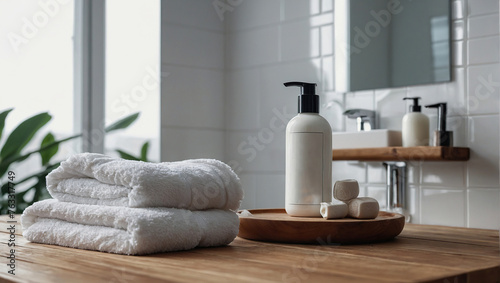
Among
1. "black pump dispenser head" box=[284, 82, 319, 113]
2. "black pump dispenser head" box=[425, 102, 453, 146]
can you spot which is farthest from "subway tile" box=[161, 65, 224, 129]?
"black pump dispenser head" box=[284, 82, 319, 113]

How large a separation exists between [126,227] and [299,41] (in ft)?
4.41

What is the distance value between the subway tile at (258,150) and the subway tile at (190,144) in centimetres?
5

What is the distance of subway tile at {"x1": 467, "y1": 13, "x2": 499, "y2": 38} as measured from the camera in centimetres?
152

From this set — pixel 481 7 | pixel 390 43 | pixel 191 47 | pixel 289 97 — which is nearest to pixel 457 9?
pixel 481 7

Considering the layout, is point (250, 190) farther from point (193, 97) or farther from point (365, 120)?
point (365, 120)

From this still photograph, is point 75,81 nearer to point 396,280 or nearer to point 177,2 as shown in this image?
point 177,2

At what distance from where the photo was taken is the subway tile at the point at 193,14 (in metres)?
2.15

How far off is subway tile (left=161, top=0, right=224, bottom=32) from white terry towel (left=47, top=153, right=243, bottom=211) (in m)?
1.29

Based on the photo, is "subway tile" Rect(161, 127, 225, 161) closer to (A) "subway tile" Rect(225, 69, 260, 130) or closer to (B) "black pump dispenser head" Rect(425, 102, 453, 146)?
(A) "subway tile" Rect(225, 69, 260, 130)

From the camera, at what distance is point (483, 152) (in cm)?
152

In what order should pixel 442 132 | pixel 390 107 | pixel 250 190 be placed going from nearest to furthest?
pixel 442 132, pixel 390 107, pixel 250 190

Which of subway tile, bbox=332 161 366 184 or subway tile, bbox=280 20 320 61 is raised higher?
subway tile, bbox=280 20 320 61

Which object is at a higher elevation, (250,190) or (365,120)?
(365,120)

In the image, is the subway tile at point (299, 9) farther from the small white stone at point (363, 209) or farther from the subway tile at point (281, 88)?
the small white stone at point (363, 209)
